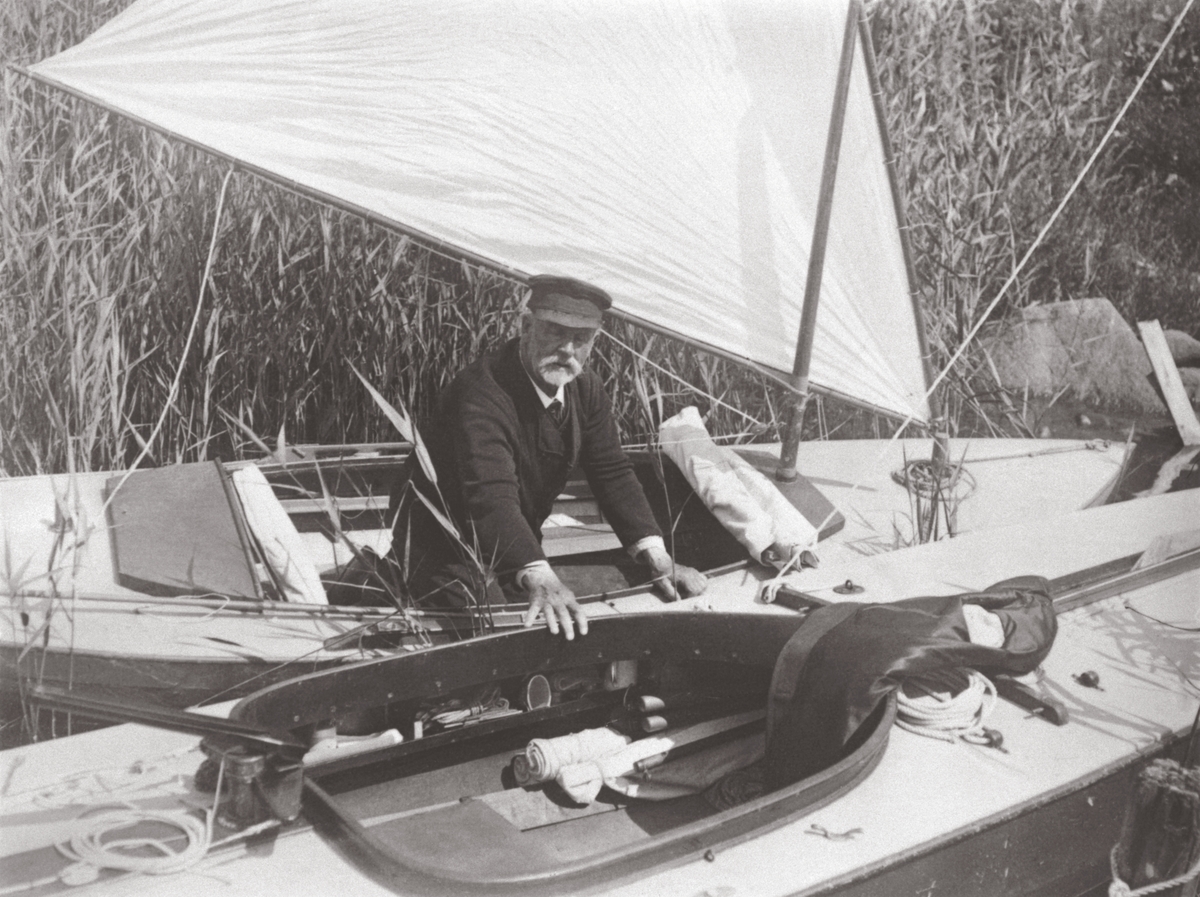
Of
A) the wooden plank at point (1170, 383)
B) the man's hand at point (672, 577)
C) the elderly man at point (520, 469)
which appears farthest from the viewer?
the wooden plank at point (1170, 383)

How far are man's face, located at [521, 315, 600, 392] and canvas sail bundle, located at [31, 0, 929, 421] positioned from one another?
448 mm

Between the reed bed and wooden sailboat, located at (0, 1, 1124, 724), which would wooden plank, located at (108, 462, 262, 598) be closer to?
wooden sailboat, located at (0, 1, 1124, 724)

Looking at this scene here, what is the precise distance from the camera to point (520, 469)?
3467 millimetres

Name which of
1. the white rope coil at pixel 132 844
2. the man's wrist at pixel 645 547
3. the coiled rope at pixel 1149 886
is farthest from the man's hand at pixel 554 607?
the coiled rope at pixel 1149 886

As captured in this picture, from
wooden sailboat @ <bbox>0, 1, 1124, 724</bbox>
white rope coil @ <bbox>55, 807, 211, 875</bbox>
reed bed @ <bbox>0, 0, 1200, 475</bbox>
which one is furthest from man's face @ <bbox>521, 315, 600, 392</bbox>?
white rope coil @ <bbox>55, 807, 211, 875</bbox>

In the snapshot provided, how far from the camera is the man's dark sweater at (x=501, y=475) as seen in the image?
3.22 m

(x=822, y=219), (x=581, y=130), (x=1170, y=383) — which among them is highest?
(x=581, y=130)

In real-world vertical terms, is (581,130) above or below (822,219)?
above

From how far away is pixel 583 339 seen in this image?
3379 millimetres

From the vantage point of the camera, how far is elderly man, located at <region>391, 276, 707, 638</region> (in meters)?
3.21

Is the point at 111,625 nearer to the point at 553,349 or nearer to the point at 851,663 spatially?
the point at 553,349

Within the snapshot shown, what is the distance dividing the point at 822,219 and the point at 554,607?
5.67ft

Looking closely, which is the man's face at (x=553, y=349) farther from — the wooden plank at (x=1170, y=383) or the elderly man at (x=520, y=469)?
the wooden plank at (x=1170, y=383)

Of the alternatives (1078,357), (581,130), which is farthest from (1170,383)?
(581,130)
